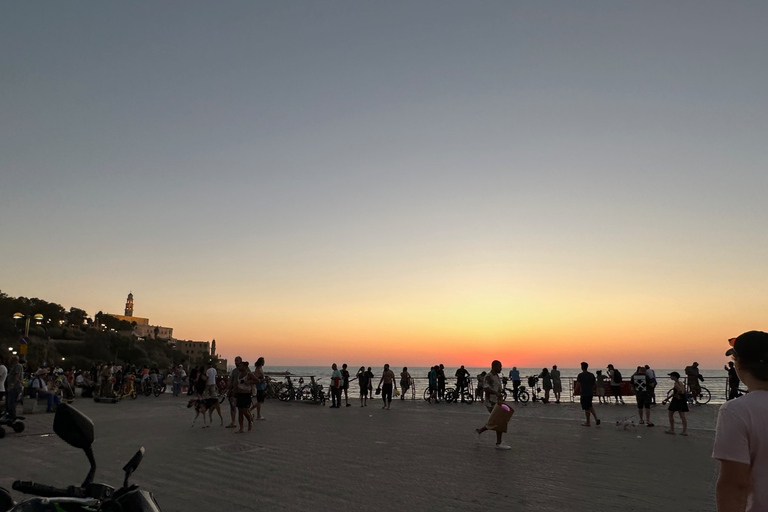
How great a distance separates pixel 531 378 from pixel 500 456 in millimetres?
20380

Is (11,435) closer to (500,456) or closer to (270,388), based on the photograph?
(500,456)

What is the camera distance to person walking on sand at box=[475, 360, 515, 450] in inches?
504

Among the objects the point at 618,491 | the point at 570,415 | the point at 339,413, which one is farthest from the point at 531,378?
the point at 618,491

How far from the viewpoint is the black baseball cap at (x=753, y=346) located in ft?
9.57

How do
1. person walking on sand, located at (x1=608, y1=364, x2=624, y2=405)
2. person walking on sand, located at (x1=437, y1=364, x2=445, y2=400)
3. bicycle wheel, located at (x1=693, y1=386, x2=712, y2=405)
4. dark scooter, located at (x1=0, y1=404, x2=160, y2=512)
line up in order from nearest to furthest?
dark scooter, located at (x1=0, y1=404, x2=160, y2=512) < bicycle wheel, located at (x1=693, y1=386, x2=712, y2=405) < person walking on sand, located at (x1=608, y1=364, x2=624, y2=405) < person walking on sand, located at (x1=437, y1=364, x2=445, y2=400)

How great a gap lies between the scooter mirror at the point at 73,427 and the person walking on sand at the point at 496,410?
36.9 feet

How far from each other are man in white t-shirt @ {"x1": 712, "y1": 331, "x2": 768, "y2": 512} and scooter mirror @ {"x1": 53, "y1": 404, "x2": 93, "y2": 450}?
3.06m

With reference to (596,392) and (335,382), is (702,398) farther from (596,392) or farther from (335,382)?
(335,382)

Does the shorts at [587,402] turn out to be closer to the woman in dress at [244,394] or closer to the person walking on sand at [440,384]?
the woman in dress at [244,394]

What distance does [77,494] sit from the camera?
2479 mm

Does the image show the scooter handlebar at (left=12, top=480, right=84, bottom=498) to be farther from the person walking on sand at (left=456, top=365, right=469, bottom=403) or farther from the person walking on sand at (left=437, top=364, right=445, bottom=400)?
the person walking on sand at (left=437, top=364, right=445, bottom=400)

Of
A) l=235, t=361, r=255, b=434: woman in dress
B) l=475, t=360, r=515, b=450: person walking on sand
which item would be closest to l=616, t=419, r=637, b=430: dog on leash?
l=475, t=360, r=515, b=450: person walking on sand

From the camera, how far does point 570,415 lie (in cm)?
2161

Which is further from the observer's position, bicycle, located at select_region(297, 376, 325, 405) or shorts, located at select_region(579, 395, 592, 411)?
bicycle, located at select_region(297, 376, 325, 405)
